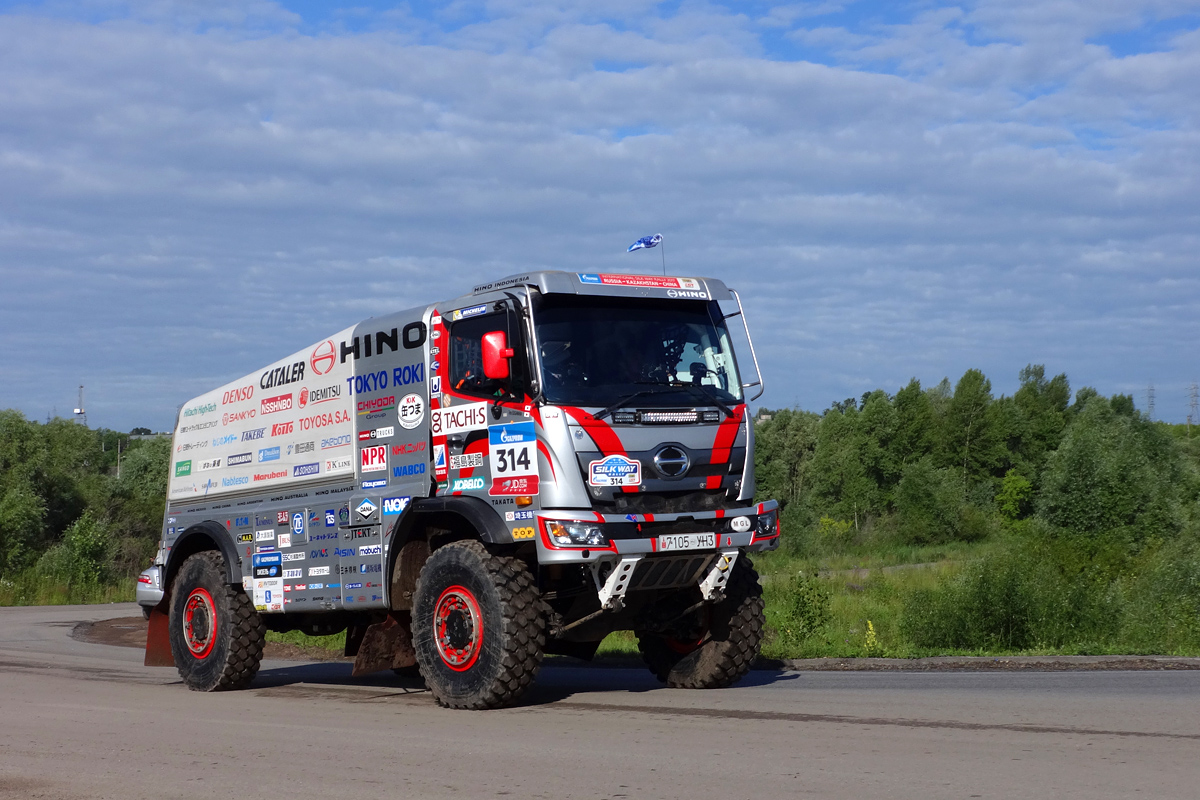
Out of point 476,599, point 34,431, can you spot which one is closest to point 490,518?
point 476,599

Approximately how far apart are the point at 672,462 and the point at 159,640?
7.59 m

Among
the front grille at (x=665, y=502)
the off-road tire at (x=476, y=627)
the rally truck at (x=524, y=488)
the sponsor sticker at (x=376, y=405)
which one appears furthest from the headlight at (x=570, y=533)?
the sponsor sticker at (x=376, y=405)

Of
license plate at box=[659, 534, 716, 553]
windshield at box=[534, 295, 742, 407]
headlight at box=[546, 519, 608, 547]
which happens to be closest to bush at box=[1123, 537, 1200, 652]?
license plate at box=[659, 534, 716, 553]

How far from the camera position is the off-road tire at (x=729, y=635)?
11.0m

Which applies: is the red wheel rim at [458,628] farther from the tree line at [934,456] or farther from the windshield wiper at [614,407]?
the tree line at [934,456]

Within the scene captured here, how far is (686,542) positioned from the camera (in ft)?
33.1

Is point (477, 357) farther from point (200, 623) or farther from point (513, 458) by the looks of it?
point (200, 623)

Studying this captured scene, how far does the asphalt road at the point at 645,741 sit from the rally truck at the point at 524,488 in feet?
2.03

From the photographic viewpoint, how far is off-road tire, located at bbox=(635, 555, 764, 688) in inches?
432

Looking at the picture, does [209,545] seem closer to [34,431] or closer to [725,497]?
[725,497]

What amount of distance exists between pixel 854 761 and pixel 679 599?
4.09 m

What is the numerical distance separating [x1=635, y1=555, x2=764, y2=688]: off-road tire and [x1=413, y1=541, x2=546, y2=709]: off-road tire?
1800 mm

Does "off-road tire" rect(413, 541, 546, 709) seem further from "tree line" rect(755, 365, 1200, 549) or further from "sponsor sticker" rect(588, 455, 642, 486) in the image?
"tree line" rect(755, 365, 1200, 549)

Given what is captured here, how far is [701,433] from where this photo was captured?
1030 centimetres
